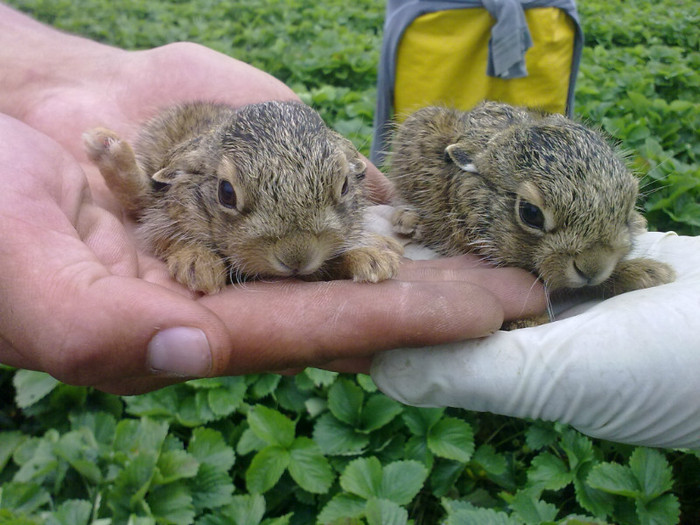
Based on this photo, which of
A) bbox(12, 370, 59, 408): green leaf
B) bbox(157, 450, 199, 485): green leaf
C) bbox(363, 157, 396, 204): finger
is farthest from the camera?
bbox(363, 157, 396, 204): finger

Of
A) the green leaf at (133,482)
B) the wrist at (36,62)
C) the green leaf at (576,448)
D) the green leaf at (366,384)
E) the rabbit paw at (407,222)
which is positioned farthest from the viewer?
the wrist at (36,62)

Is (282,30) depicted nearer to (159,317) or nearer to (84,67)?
(84,67)

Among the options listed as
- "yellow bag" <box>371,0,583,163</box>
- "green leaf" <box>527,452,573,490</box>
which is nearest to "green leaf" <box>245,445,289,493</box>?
"green leaf" <box>527,452,573,490</box>

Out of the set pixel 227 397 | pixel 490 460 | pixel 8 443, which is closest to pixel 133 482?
pixel 227 397

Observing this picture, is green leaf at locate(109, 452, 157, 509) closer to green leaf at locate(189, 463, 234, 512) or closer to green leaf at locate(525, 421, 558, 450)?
green leaf at locate(189, 463, 234, 512)

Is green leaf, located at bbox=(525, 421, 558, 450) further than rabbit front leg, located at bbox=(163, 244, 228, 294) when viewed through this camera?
Yes

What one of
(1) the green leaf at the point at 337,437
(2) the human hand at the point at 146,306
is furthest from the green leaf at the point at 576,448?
(1) the green leaf at the point at 337,437

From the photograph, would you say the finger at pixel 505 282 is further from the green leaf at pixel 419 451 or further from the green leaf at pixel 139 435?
the green leaf at pixel 139 435
